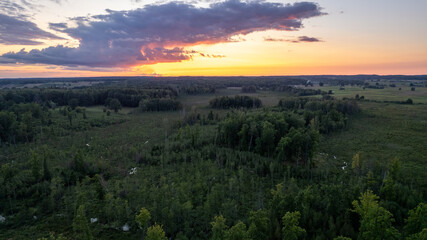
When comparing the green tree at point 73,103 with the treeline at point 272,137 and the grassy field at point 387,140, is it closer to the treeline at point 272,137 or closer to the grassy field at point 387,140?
the treeline at point 272,137

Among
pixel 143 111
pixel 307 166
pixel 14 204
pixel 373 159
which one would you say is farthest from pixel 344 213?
pixel 143 111

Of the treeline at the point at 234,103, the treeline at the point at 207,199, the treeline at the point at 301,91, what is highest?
the treeline at the point at 301,91

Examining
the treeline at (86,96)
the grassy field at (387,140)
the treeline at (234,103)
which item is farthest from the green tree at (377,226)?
the treeline at (86,96)

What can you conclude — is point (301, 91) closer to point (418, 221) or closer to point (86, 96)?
point (86, 96)

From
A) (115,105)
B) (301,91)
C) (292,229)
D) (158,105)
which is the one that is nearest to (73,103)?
(115,105)

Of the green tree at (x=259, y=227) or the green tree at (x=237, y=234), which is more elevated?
the green tree at (x=237, y=234)

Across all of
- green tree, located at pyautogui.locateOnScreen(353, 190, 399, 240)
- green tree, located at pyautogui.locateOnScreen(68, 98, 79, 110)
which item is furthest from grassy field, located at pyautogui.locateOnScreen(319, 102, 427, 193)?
green tree, located at pyautogui.locateOnScreen(68, 98, 79, 110)

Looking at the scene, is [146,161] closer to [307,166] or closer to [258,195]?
[258,195]

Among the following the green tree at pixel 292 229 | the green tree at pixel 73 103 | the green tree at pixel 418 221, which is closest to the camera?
the green tree at pixel 418 221
